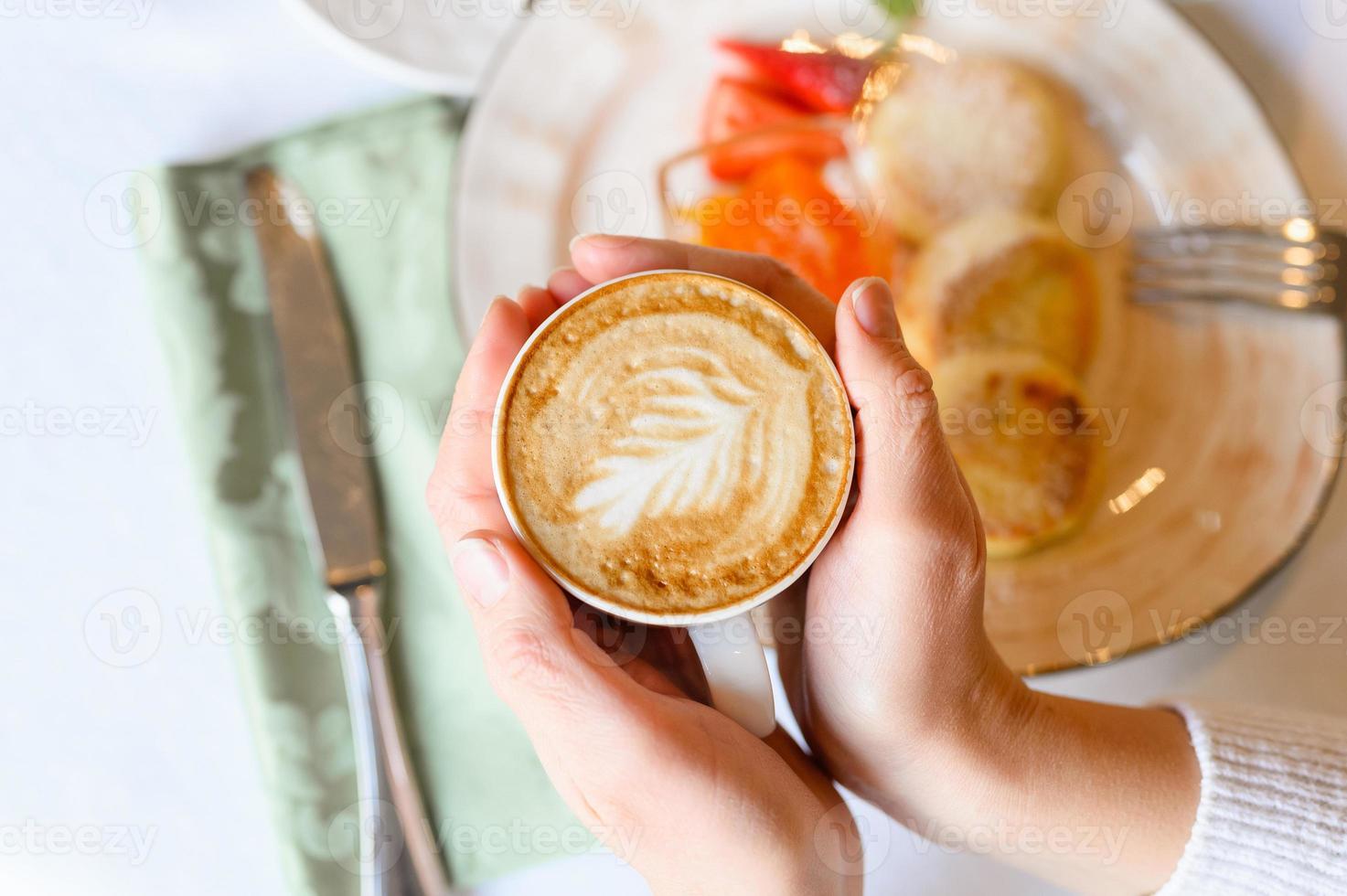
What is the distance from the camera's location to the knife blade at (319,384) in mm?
1082

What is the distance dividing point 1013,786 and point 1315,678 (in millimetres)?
564

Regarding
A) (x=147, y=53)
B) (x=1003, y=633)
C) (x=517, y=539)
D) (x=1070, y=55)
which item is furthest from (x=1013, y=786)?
(x=147, y=53)

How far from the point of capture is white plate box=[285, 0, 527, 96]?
1.10 meters

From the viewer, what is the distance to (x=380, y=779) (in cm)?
106

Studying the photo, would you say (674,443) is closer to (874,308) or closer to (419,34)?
(874,308)

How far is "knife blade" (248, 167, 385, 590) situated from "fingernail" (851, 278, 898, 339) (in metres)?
0.64

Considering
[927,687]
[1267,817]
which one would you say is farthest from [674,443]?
[1267,817]

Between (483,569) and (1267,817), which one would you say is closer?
(483,569)

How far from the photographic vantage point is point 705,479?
73 cm

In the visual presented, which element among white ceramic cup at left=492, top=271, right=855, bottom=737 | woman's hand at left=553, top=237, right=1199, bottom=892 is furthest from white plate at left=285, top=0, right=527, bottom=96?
white ceramic cup at left=492, top=271, right=855, bottom=737

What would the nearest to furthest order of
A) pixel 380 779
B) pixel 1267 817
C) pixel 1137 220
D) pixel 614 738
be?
1. pixel 614 738
2. pixel 1267 817
3. pixel 380 779
4. pixel 1137 220

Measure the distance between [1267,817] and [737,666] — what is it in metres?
0.53

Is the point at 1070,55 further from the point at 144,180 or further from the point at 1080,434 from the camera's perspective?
the point at 144,180

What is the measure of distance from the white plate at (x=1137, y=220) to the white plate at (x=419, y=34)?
0.07 meters
